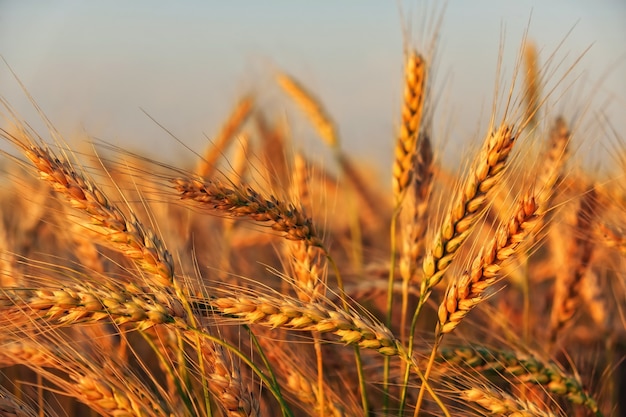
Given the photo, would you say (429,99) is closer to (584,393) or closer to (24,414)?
(584,393)

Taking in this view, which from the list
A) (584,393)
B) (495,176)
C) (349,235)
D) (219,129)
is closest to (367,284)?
(584,393)

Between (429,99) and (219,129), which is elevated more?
(429,99)

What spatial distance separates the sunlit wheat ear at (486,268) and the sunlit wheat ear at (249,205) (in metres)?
0.32

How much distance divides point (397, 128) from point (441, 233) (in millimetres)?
556

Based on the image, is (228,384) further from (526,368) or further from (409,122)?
(409,122)

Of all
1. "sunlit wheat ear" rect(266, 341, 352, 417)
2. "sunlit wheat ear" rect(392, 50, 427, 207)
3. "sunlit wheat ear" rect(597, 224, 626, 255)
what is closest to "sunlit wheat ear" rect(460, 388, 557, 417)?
"sunlit wheat ear" rect(266, 341, 352, 417)

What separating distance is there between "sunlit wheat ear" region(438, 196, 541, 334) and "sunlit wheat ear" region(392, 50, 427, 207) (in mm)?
486

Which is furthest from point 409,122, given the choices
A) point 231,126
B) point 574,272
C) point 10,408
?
point 231,126

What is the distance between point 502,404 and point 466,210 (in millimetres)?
392

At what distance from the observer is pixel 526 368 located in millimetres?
1604

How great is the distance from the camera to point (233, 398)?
125 centimetres

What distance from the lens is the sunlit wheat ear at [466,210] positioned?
135cm

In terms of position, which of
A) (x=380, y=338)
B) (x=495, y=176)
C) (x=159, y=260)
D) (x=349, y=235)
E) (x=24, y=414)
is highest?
(x=495, y=176)

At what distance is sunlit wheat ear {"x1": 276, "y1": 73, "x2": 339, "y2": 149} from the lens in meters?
3.86
